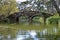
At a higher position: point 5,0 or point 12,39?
point 5,0

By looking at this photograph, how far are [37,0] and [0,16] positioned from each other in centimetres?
2542

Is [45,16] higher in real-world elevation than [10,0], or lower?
lower

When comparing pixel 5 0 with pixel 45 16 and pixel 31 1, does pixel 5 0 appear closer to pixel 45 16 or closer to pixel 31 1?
pixel 45 16

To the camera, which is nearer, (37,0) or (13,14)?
(37,0)

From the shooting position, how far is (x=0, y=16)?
129 ft

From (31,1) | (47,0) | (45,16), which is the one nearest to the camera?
(47,0)

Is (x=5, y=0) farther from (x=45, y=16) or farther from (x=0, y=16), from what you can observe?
(x=45, y=16)

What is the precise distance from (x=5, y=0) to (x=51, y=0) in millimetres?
27095

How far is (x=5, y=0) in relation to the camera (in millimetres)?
39500

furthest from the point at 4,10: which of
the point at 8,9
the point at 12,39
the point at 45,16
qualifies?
the point at 12,39

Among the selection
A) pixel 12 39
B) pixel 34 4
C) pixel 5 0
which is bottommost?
pixel 12 39

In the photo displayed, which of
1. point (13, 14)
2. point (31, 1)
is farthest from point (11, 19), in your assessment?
point (31, 1)

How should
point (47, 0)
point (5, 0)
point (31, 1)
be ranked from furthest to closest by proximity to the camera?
point (5, 0)
point (31, 1)
point (47, 0)

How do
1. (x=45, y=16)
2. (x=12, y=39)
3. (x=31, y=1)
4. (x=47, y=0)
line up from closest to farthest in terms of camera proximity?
1. (x=12, y=39)
2. (x=47, y=0)
3. (x=31, y=1)
4. (x=45, y=16)
